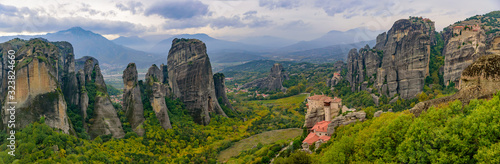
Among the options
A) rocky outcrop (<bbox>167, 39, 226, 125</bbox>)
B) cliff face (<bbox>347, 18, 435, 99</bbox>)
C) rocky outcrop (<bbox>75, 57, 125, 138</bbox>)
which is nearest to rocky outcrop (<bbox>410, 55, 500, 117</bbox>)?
rocky outcrop (<bbox>75, 57, 125, 138</bbox>)

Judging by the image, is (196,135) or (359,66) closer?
(196,135)

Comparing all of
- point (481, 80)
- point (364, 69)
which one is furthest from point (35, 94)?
point (364, 69)

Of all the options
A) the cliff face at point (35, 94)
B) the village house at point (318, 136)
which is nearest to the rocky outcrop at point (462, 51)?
the village house at point (318, 136)

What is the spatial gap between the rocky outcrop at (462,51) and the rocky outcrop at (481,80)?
103 feet

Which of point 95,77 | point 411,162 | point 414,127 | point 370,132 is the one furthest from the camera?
point 95,77

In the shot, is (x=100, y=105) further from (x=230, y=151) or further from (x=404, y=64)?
(x=404, y=64)

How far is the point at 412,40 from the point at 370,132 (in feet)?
125

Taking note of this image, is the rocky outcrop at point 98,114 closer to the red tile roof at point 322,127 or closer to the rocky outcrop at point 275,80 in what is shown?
the red tile roof at point 322,127

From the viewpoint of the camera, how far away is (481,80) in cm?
1432

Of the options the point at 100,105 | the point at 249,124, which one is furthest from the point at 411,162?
the point at 249,124

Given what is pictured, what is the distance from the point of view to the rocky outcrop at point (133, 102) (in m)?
36.1

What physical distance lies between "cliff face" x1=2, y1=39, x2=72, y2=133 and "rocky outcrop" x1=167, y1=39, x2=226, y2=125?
77.3ft

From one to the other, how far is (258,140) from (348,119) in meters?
19.7

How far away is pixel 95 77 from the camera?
3769 cm
